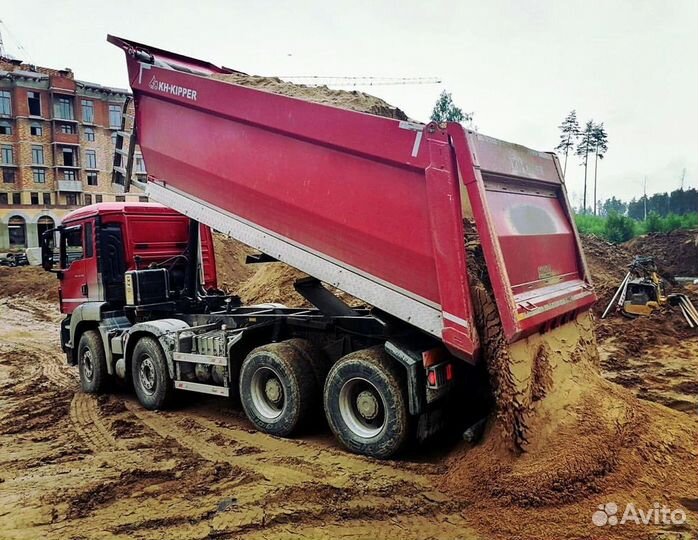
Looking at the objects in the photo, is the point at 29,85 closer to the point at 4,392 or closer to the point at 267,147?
the point at 4,392

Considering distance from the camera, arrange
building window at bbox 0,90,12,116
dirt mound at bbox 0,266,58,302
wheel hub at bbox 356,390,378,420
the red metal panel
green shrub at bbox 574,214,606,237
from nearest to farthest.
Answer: the red metal panel < wheel hub at bbox 356,390,378,420 < dirt mound at bbox 0,266,58,302 < green shrub at bbox 574,214,606,237 < building window at bbox 0,90,12,116

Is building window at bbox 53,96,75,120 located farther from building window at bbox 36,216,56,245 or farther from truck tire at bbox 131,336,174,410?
truck tire at bbox 131,336,174,410

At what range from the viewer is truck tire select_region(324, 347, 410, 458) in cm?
466

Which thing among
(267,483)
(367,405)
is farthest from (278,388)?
(267,483)

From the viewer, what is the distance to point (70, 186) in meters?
49.7

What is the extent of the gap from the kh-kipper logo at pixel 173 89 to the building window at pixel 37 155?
49.9 metres

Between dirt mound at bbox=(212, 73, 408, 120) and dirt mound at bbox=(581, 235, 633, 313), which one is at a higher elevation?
dirt mound at bbox=(212, 73, 408, 120)

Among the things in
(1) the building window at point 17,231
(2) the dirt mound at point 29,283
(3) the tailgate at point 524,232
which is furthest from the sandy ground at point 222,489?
(1) the building window at point 17,231

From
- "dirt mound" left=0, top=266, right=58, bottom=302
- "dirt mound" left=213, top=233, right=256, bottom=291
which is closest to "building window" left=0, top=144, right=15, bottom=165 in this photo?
"dirt mound" left=0, top=266, right=58, bottom=302

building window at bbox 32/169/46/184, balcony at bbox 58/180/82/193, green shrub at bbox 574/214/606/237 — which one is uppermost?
building window at bbox 32/169/46/184

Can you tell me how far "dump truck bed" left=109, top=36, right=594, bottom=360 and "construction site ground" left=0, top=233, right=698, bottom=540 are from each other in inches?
44.8

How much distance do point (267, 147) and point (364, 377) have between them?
2417mm

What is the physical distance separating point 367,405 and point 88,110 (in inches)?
2142

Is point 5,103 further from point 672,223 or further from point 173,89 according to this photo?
point 672,223
